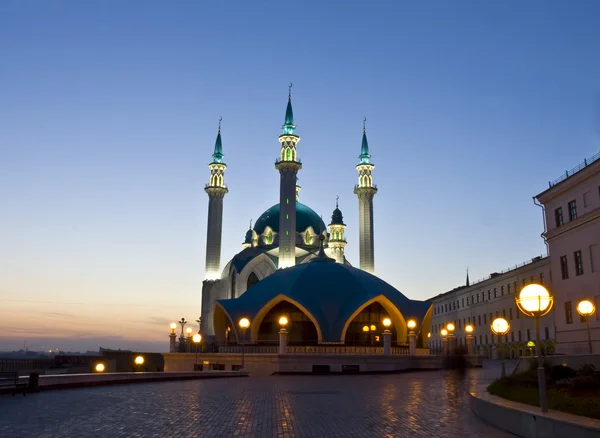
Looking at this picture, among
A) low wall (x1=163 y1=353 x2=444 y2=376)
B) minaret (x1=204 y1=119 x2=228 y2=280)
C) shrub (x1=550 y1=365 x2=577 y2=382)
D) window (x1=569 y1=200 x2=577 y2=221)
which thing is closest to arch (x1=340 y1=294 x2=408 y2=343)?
low wall (x1=163 y1=353 x2=444 y2=376)

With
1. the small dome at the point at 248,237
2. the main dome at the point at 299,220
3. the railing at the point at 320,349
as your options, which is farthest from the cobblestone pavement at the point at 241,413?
the small dome at the point at 248,237

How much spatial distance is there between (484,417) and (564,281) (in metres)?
29.2

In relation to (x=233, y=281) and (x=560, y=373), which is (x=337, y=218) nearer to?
(x=233, y=281)

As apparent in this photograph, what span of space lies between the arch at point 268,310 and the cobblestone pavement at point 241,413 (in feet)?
87.1

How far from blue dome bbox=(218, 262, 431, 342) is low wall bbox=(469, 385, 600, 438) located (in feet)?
112

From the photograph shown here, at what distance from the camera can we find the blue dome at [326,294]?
1845 inches

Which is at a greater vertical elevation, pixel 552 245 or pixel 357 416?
pixel 552 245

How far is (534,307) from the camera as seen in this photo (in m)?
10.3

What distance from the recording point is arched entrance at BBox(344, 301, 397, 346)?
48.3 metres

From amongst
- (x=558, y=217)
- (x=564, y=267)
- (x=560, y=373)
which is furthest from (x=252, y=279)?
(x=560, y=373)

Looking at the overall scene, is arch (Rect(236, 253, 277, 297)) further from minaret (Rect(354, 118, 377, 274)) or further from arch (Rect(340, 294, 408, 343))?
arch (Rect(340, 294, 408, 343))

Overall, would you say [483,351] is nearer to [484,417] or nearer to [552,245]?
[552,245]

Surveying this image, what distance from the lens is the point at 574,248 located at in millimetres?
36719

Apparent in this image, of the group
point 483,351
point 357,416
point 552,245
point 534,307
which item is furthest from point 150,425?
point 483,351
